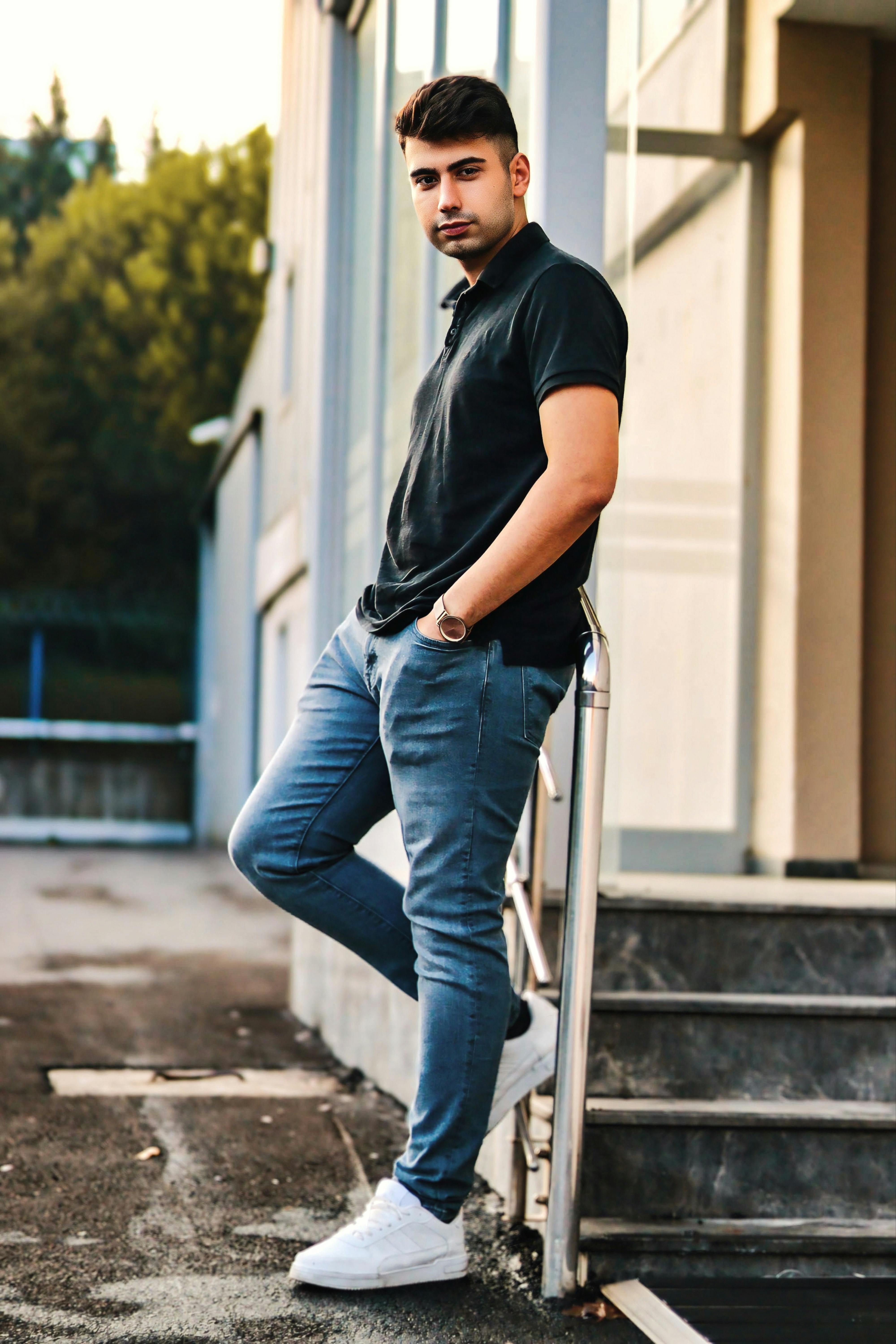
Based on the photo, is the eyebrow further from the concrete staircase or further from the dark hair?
the concrete staircase

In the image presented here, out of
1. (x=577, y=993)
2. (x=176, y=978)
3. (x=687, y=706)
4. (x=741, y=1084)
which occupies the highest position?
(x=687, y=706)

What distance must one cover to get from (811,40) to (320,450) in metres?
2.14

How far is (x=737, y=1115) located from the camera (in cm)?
274

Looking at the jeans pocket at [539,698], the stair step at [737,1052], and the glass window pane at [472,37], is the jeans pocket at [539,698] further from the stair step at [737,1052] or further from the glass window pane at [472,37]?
the glass window pane at [472,37]

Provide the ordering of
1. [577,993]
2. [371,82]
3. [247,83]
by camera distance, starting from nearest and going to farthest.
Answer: [577,993]
[371,82]
[247,83]

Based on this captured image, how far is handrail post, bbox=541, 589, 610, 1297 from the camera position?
2.43m

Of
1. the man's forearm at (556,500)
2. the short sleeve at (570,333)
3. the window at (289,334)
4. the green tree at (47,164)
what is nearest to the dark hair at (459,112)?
the short sleeve at (570,333)

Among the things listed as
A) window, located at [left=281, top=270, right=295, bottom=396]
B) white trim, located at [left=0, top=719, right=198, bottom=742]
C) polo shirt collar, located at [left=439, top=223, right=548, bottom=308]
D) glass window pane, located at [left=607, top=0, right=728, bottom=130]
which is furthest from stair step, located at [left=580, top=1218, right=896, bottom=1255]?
white trim, located at [left=0, top=719, right=198, bottom=742]

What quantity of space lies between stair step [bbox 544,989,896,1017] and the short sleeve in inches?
49.6

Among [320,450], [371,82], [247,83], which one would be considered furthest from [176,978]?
[247,83]

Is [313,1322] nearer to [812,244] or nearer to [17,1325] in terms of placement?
[17,1325]

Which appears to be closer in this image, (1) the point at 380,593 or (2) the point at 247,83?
(1) the point at 380,593

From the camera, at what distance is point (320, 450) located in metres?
5.39

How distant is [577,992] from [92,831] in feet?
46.9
